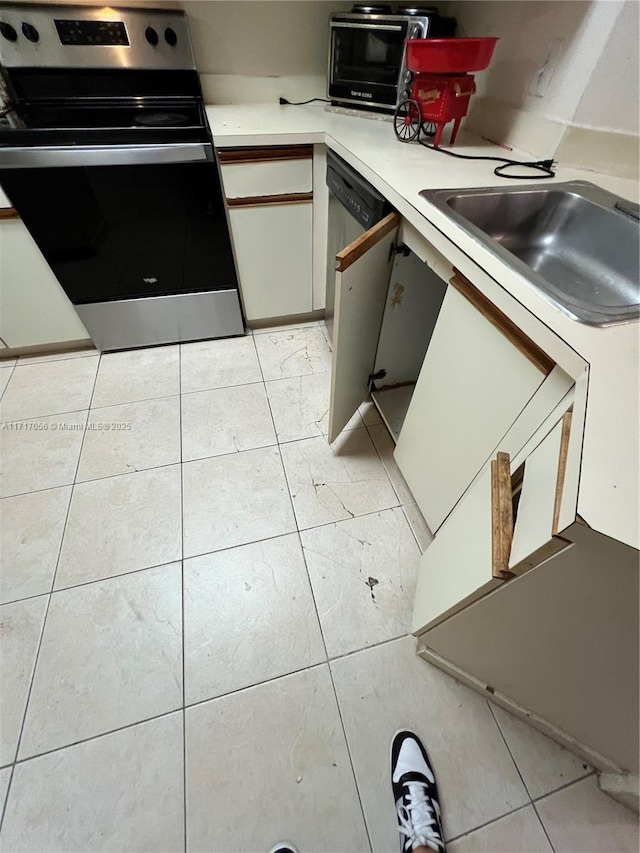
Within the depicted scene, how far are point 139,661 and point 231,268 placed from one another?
5.00ft

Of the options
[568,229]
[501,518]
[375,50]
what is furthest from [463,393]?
[375,50]

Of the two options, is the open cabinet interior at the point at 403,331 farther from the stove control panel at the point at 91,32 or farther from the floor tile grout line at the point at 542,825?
the stove control panel at the point at 91,32

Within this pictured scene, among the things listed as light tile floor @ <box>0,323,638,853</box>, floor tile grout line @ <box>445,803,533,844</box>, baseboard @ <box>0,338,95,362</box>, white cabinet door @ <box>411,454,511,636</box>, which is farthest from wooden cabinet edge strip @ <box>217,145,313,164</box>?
floor tile grout line @ <box>445,803,533,844</box>

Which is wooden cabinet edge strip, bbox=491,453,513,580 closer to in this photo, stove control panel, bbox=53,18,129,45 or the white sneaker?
the white sneaker

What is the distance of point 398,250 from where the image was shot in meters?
1.05

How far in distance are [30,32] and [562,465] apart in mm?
2221

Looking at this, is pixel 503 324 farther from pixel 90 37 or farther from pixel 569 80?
pixel 90 37

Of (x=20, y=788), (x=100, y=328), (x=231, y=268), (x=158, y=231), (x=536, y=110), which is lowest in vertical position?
(x=20, y=788)

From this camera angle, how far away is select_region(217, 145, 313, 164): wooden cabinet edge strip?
1.35 metres

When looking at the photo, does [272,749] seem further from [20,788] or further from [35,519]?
[35,519]

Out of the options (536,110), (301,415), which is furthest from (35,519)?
(536,110)

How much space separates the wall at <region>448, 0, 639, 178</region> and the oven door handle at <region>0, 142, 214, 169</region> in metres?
1.07

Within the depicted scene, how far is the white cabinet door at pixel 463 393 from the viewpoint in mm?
698

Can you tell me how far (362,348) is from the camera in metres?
1.24
